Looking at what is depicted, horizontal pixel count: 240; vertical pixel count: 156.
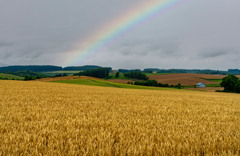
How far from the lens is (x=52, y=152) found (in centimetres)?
235

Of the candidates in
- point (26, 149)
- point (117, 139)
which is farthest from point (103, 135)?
point (26, 149)

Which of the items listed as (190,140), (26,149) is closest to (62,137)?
(26,149)

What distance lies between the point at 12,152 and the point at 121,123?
8.83 ft

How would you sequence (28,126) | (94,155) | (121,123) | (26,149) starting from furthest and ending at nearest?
1. (121,123)
2. (28,126)
3. (26,149)
4. (94,155)

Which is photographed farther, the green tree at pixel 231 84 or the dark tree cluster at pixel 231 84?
the green tree at pixel 231 84

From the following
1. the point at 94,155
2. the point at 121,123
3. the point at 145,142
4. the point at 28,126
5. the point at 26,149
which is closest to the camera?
the point at 94,155

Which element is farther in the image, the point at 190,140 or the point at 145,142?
the point at 190,140

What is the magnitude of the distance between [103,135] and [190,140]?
6.50ft

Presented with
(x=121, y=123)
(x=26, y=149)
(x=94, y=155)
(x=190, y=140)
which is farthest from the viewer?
(x=121, y=123)

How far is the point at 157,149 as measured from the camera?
2521mm

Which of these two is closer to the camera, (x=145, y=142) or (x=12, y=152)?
(x=12, y=152)

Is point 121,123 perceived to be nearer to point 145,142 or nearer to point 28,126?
point 145,142

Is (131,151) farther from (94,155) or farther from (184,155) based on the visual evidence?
(184,155)

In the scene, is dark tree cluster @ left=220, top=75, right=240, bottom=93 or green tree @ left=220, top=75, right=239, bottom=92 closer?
dark tree cluster @ left=220, top=75, right=240, bottom=93
